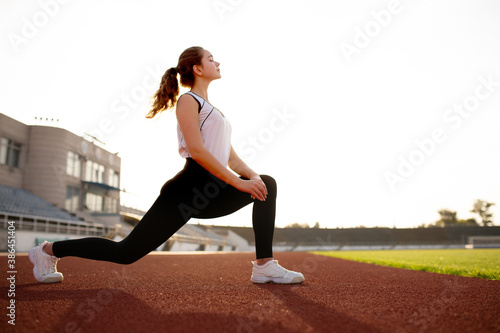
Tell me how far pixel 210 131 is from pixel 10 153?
2885cm

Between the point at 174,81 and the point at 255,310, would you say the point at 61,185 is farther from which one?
the point at 255,310

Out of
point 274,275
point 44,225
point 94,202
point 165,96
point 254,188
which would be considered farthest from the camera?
point 94,202

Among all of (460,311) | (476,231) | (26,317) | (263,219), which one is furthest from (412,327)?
(476,231)

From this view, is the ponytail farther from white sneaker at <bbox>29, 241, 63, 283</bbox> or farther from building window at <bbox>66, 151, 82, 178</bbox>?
building window at <bbox>66, 151, 82, 178</bbox>

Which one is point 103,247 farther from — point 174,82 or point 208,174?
point 174,82

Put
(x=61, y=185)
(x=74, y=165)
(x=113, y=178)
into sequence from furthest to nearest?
(x=113, y=178) < (x=74, y=165) < (x=61, y=185)

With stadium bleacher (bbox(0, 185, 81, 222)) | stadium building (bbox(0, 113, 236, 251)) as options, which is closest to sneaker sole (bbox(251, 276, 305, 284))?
stadium building (bbox(0, 113, 236, 251))

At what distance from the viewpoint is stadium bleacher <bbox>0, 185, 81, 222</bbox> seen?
2002cm

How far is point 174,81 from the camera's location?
3.11 meters

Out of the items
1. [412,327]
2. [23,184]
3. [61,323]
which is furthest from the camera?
[23,184]

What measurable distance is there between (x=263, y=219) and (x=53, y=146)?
2978cm

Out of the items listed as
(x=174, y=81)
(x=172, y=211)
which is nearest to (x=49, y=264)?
(x=172, y=211)

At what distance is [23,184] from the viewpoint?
27781mm

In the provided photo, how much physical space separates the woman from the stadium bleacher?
61.5ft
